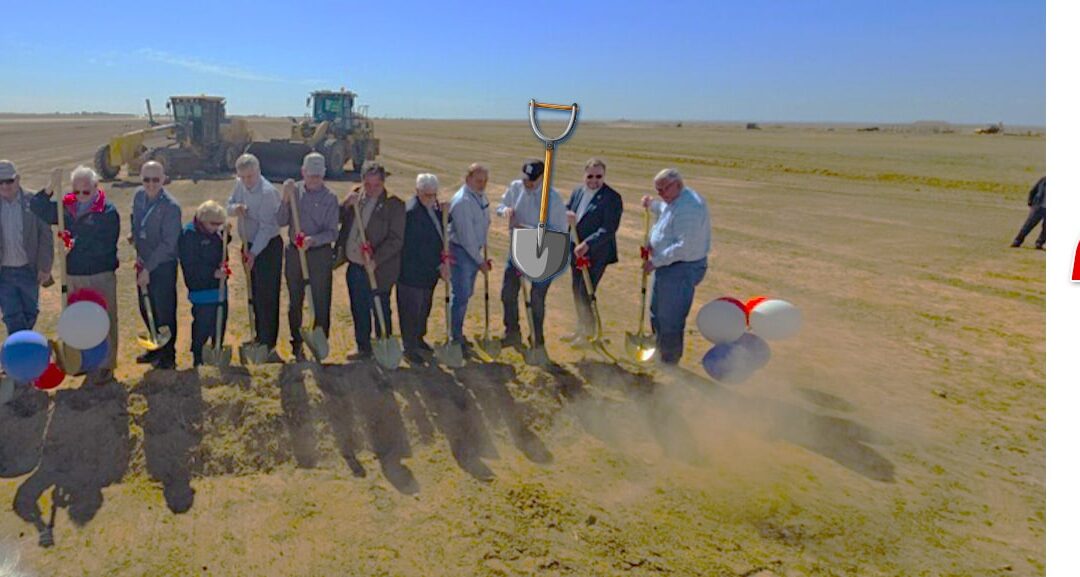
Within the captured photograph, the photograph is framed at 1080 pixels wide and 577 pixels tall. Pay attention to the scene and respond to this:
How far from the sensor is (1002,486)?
4555 millimetres

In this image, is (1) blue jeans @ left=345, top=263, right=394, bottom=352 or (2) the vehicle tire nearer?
(1) blue jeans @ left=345, top=263, right=394, bottom=352

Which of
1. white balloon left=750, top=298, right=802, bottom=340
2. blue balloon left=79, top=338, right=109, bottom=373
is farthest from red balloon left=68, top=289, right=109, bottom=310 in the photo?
white balloon left=750, top=298, right=802, bottom=340

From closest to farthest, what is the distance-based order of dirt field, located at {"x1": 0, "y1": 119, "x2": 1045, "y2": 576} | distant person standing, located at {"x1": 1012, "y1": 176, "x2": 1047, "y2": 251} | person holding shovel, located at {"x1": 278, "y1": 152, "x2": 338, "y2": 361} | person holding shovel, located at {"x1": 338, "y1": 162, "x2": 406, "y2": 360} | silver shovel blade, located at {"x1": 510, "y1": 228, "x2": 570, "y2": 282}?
dirt field, located at {"x1": 0, "y1": 119, "x2": 1045, "y2": 576} → silver shovel blade, located at {"x1": 510, "y1": 228, "x2": 570, "y2": 282} → person holding shovel, located at {"x1": 278, "y1": 152, "x2": 338, "y2": 361} → person holding shovel, located at {"x1": 338, "y1": 162, "x2": 406, "y2": 360} → distant person standing, located at {"x1": 1012, "y1": 176, "x2": 1047, "y2": 251}

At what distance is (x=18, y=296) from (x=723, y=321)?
5.52m

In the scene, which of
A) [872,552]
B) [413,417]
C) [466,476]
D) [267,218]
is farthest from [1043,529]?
[267,218]

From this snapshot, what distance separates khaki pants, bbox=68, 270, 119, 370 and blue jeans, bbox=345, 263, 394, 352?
1.76 m

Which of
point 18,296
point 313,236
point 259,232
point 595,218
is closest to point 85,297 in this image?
point 18,296

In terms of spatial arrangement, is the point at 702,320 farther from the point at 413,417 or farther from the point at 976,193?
the point at 976,193

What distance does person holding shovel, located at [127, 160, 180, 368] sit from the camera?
527cm

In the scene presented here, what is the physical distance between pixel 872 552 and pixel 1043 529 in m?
1.11

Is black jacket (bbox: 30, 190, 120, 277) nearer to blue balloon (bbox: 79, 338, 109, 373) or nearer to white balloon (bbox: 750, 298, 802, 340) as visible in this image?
blue balloon (bbox: 79, 338, 109, 373)

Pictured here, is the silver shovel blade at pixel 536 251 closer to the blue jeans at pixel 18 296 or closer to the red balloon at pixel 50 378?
the red balloon at pixel 50 378

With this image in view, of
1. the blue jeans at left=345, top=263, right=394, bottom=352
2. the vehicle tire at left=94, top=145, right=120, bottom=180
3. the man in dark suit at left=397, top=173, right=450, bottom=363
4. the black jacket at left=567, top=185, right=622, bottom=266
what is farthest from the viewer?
the vehicle tire at left=94, top=145, right=120, bottom=180

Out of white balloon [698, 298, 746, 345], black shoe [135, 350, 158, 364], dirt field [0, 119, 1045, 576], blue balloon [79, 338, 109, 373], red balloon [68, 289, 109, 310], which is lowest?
dirt field [0, 119, 1045, 576]
